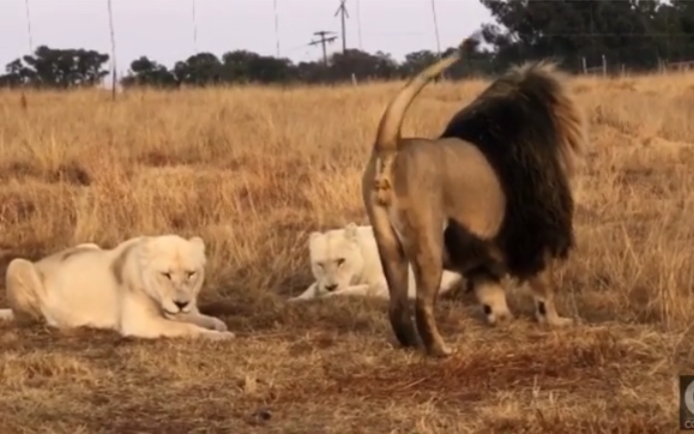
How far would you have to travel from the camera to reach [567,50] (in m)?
39.8

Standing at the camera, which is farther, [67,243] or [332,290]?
[67,243]

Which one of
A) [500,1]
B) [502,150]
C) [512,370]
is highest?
[500,1]

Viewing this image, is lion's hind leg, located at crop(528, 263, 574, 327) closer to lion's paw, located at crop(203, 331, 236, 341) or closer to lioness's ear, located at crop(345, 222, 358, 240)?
lion's paw, located at crop(203, 331, 236, 341)

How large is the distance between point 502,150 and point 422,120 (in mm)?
9643

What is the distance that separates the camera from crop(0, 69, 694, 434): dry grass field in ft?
16.9

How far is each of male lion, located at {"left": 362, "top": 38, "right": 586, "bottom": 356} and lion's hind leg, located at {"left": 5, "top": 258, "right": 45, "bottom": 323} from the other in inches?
85.4

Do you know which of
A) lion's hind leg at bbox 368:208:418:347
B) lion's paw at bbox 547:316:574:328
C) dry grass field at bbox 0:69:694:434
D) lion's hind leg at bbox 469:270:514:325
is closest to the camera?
dry grass field at bbox 0:69:694:434

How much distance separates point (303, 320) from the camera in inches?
283

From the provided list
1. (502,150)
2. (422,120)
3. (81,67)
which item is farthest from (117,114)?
(81,67)

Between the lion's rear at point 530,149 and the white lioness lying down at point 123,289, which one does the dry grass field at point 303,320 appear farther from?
the lion's rear at point 530,149

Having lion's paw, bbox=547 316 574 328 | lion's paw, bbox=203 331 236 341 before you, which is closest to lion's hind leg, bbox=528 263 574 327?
lion's paw, bbox=547 316 574 328

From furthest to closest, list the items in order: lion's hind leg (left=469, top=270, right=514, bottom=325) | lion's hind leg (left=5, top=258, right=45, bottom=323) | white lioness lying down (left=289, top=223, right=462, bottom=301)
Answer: white lioness lying down (left=289, top=223, right=462, bottom=301), lion's hind leg (left=5, top=258, right=45, bottom=323), lion's hind leg (left=469, top=270, right=514, bottom=325)

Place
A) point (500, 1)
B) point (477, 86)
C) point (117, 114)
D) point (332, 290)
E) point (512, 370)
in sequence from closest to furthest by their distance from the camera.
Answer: point (512, 370) → point (332, 290) → point (117, 114) → point (477, 86) → point (500, 1)

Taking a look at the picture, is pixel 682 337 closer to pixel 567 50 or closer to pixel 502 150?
pixel 502 150
